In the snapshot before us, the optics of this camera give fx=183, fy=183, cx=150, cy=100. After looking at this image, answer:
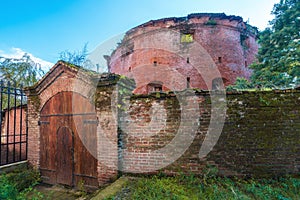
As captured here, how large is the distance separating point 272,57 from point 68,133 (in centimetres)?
994

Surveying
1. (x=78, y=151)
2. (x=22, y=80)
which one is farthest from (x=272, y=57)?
(x=22, y=80)

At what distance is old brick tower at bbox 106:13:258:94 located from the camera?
14.7 m

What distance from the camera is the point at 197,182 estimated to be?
13.6 feet

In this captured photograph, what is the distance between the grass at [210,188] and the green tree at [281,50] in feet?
18.5

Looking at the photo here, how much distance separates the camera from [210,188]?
381 cm

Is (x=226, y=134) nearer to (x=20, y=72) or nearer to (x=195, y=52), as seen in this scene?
(x=20, y=72)

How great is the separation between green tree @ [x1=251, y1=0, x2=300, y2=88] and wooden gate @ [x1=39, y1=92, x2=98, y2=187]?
7.79 metres

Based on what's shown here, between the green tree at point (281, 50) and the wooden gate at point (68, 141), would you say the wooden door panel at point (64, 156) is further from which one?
the green tree at point (281, 50)

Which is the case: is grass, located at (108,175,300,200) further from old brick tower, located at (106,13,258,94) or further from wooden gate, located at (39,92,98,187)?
old brick tower, located at (106,13,258,94)

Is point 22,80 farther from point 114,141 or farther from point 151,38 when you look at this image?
point 151,38

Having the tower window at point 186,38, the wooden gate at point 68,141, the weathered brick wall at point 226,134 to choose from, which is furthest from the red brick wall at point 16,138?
the tower window at point 186,38

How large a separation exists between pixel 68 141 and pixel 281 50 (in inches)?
405

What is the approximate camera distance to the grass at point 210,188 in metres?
3.47

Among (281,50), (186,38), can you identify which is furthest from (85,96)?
(186,38)
